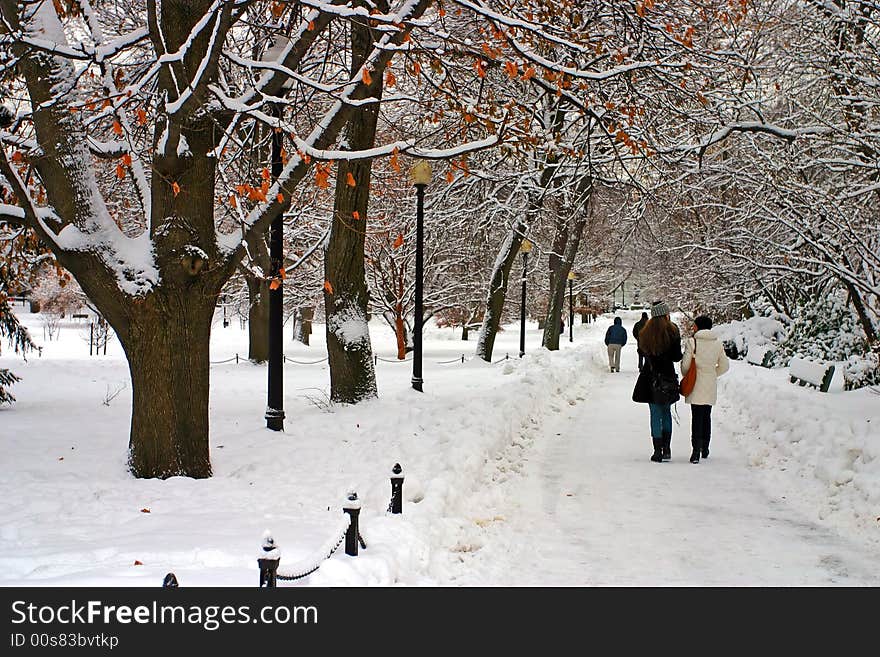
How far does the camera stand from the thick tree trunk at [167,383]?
25.3ft

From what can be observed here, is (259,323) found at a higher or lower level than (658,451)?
higher

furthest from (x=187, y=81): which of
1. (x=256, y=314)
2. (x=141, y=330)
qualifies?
(x=256, y=314)

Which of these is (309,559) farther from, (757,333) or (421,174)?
(757,333)

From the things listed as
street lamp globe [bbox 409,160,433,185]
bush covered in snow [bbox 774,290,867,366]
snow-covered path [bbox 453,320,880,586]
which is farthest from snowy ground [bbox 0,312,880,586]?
bush covered in snow [bbox 774,290,867,366]

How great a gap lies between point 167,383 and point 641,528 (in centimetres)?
483

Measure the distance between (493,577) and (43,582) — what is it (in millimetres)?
2940

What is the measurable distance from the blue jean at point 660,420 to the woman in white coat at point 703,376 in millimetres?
348

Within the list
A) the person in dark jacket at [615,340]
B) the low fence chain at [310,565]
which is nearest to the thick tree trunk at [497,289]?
the person in dark jacket at [615,340]

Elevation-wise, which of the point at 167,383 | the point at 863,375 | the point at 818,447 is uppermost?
the point at 167,383

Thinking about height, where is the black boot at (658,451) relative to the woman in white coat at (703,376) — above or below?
below

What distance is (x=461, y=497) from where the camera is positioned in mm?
7379

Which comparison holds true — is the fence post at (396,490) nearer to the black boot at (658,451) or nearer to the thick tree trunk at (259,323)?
the black boot at (658,451)

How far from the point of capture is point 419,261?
14914 mm

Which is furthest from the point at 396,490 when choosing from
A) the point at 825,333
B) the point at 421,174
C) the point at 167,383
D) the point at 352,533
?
the point at 825,333
